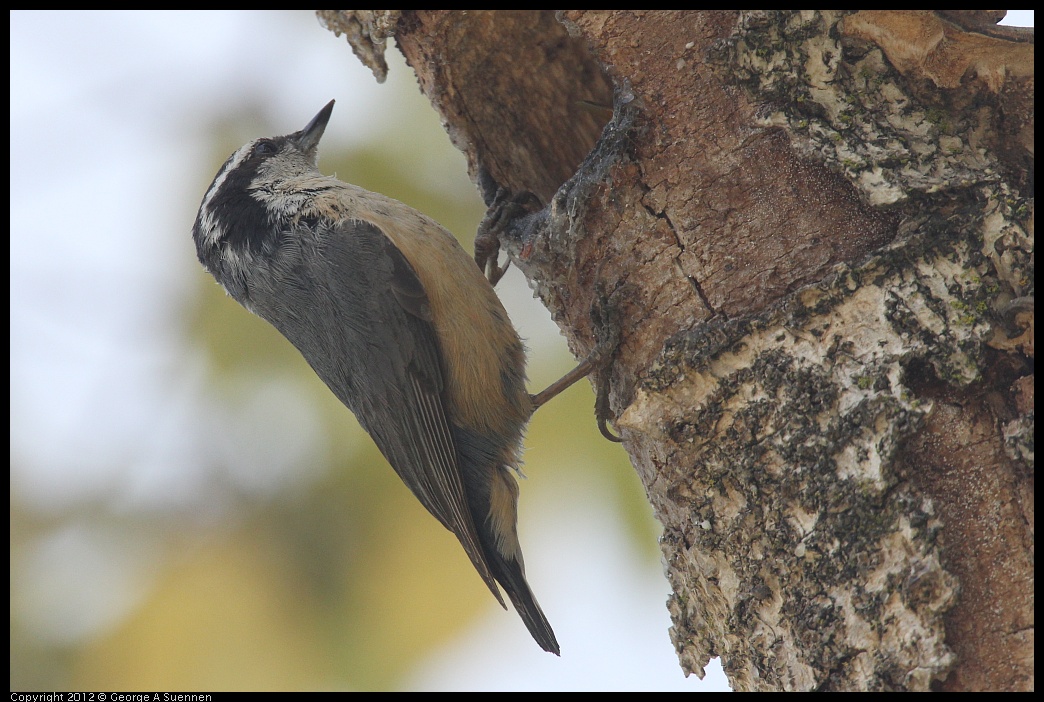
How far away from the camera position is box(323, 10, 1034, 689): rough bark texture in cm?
154

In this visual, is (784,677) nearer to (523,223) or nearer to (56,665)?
(523,223)

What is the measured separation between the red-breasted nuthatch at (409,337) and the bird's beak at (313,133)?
374mm

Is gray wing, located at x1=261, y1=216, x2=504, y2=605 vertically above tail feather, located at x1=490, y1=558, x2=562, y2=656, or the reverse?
gray wing, located at x1=261, y1=216, x2=504, y2=605

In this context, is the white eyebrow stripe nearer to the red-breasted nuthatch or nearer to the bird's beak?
the red-breasted nuthatch

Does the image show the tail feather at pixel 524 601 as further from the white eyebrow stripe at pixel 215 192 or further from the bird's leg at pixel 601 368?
the white eyebrow stripe at pixel 215 192

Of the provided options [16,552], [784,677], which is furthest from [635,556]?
[16,552]

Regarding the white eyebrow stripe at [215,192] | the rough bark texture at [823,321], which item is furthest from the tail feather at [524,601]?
the white eyebrow stripe at [215,192]

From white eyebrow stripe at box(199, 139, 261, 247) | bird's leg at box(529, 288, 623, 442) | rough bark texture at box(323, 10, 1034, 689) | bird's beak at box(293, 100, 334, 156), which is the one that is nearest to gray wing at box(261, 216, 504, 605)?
bird's leg at box(529, 288, 623, 442)

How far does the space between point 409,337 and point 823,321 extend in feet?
4.77

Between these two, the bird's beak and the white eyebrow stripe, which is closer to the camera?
the white eyebrow stripe

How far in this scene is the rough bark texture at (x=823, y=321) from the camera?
5.06ft

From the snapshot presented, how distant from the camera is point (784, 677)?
169 cm

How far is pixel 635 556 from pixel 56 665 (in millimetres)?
2152

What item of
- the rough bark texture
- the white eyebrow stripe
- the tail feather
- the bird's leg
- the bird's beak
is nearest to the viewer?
the rough bark texture
